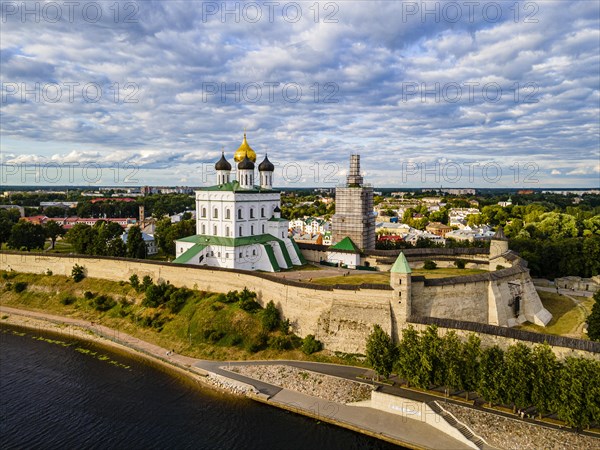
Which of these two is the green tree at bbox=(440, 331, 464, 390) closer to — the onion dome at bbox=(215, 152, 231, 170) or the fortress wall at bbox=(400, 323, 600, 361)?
the fortress wall at bbox=(400, 323, 600, 361)

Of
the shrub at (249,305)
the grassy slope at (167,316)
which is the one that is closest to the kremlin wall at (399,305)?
the shrub at (249,305)

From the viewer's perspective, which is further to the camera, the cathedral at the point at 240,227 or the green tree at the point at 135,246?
the green tree at the point at 135,246

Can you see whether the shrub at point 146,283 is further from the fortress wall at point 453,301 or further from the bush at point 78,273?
the fortress wall at point 453,301

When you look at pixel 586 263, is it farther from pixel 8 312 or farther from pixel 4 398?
pixel 8 312

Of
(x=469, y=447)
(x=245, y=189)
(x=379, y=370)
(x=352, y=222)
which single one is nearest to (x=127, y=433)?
(x=379, y=370)

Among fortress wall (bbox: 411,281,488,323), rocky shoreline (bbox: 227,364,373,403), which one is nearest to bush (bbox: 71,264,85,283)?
rocky shoreline (bbox: 227,364,373,403)

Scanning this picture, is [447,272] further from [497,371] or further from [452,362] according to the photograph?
[497,371]

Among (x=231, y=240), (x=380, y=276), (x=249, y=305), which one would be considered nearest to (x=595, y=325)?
(x=380, y=276)
